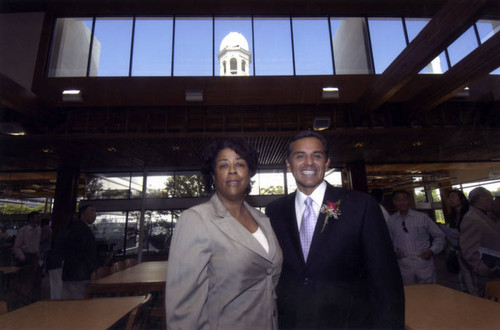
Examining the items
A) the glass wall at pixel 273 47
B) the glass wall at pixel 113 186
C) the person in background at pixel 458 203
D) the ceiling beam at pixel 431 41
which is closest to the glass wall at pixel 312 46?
the glass wall at pixel 273 47

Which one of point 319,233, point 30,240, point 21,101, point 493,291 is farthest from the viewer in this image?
point 30,240

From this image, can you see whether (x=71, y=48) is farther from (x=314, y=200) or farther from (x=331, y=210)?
(x=331, y=210)

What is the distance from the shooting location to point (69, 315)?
1994mm

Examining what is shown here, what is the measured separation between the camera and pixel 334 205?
1328mm

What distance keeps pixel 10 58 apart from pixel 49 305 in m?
8.14

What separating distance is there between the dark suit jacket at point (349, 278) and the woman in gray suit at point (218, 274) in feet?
0.47

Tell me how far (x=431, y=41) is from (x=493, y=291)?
3.77 m

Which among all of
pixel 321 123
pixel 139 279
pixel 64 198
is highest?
pixel 321 123

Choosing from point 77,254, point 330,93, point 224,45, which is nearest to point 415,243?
point 330,93

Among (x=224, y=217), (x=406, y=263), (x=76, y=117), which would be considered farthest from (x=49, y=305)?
(x=76, y=117)

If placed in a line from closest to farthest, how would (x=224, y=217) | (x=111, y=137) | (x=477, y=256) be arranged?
(x=224, y=217) < (x=477, y=256) < (x=111, y=137)

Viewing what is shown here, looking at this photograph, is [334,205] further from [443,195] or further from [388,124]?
[443,195]

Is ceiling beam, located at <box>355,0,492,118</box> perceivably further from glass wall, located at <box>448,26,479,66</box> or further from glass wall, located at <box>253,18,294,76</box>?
glass wall, located at <box>253,18,294,76</box>

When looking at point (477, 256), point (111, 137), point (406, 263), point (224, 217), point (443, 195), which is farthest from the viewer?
point (443, 195)
